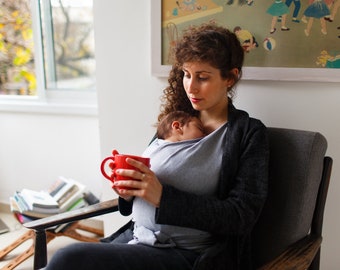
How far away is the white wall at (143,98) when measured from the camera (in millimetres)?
1333

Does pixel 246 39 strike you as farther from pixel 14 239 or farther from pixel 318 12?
pixel 14 239

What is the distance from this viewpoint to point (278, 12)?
4.23ft

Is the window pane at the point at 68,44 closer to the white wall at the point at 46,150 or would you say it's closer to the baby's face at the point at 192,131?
the white wall at the point at 46,150

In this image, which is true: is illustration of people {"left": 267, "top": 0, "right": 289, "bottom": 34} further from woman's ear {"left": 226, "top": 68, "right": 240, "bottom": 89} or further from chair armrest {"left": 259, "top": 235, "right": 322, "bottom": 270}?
chair armrest {"left": 259, "top": 235, "right": 322, "bottom": 270}

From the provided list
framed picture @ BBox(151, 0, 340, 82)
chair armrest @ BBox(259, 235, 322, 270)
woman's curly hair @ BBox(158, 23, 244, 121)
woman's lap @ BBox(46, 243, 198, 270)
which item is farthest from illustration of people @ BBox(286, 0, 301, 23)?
woman's lap @ BBox(46, 243, 198, 270)

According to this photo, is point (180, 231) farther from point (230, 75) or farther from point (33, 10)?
point (33, 10)

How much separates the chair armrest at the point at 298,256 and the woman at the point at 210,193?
123 mm

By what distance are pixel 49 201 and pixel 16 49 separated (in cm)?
112

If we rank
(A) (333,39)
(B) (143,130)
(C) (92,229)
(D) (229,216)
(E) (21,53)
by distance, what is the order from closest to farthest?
(D) (229,216) → (A) (333,39) → (B) (143,130) → (C) (92,229) → (E) (21,53)

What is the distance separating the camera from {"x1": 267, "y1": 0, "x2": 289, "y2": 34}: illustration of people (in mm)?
1276

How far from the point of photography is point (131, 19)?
5.14ft

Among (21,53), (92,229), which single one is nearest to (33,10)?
(21,53)

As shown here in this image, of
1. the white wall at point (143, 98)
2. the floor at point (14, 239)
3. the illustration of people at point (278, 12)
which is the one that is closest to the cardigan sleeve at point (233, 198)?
the white wall at point (143, 98)

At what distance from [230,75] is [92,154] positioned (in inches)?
56.0
